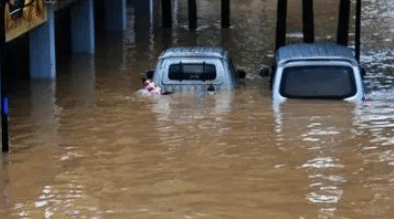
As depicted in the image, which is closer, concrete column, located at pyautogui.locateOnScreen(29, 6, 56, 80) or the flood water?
the flood water

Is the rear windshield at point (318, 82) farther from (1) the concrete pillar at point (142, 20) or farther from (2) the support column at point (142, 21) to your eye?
(1) the concrete pillar at point (142, 20)

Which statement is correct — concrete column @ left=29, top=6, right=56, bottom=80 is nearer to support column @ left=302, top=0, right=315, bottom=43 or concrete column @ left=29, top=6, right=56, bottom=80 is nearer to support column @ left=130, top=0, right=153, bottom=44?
support column @ left=302, top=0, right=315, bottom=43

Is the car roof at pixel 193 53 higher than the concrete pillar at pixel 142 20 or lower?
higher

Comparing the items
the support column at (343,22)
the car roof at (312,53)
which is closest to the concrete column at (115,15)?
the support column at (343,22)

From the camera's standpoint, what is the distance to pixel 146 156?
40.2 ft

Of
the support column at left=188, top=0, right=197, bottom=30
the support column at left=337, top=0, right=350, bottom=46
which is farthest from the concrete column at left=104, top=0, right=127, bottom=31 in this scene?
the support column at left=337, top=0, right=350, bottom=46

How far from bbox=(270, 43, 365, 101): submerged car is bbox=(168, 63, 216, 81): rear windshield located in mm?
1287

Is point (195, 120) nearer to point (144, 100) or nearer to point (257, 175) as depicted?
point (144, 100)

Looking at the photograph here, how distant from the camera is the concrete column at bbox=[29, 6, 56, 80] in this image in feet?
64.6

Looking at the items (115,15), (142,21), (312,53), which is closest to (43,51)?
(312,53)

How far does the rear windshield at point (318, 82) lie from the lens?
45.5 feet

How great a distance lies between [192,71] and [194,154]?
3270 mm

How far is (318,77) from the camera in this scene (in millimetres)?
14008

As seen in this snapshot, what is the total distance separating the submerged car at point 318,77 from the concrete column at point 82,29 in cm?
1035
